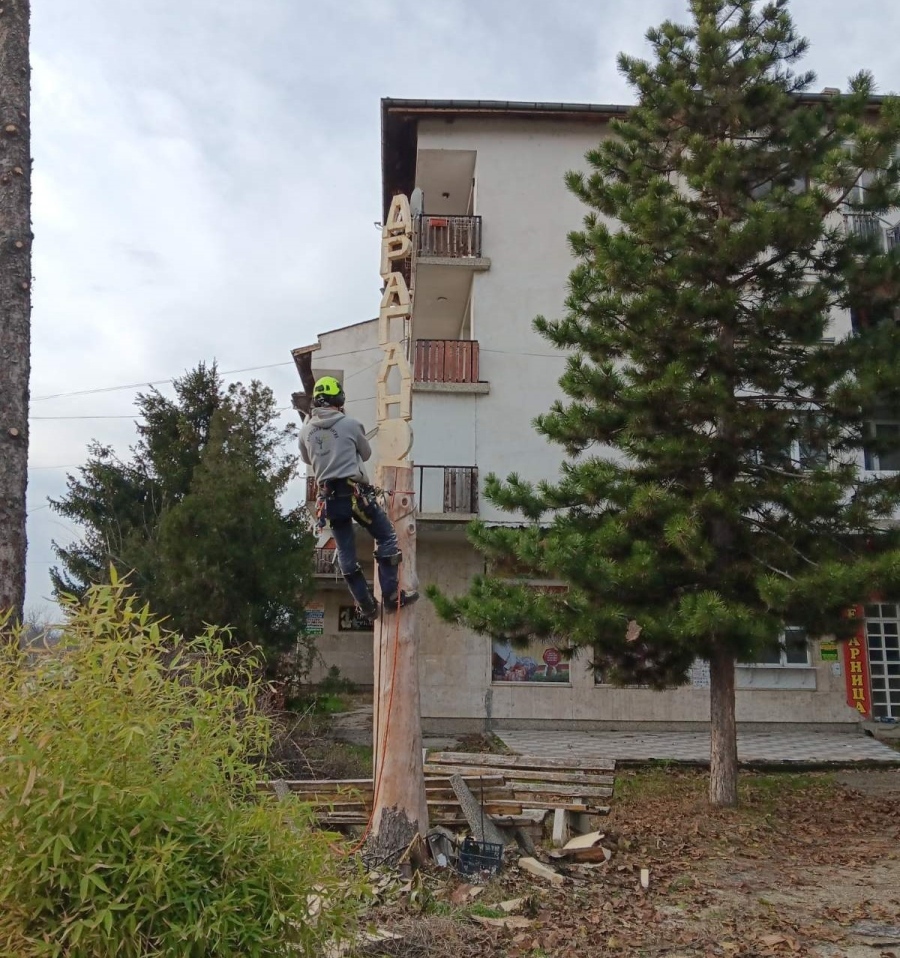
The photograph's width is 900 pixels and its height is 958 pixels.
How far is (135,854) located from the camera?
3193mm

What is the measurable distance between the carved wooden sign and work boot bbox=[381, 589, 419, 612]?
97 centimetres

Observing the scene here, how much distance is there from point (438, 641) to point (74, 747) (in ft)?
42.6

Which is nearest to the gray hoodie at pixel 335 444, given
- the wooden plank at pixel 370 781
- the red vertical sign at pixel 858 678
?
the wooden plank at pixel 370 781

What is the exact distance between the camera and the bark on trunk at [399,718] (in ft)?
20.6

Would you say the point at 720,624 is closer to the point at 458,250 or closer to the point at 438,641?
the point at 438,641

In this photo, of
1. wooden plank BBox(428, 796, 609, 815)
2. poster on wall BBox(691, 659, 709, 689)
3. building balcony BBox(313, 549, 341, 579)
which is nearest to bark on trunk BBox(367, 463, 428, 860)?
wooden plank BBox(428, 796, 609, 815)

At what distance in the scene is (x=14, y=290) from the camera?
6.81 meters

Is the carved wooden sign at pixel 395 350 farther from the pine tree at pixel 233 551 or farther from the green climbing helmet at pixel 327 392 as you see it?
the pine tree at pixel 233 551

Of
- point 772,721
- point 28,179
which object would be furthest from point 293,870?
point 772,721

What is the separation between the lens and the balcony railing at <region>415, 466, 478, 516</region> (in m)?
15.8

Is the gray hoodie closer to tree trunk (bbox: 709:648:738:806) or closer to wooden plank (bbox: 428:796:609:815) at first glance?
wooden plank (bbox: 428:796:609:815)

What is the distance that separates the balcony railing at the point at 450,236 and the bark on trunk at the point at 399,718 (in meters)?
11.2

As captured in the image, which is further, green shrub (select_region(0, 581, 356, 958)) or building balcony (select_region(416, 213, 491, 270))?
building balcony (select_region(416, 213, 491, 270))

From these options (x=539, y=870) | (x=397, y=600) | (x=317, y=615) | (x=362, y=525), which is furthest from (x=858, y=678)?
(x=362, y=525)
